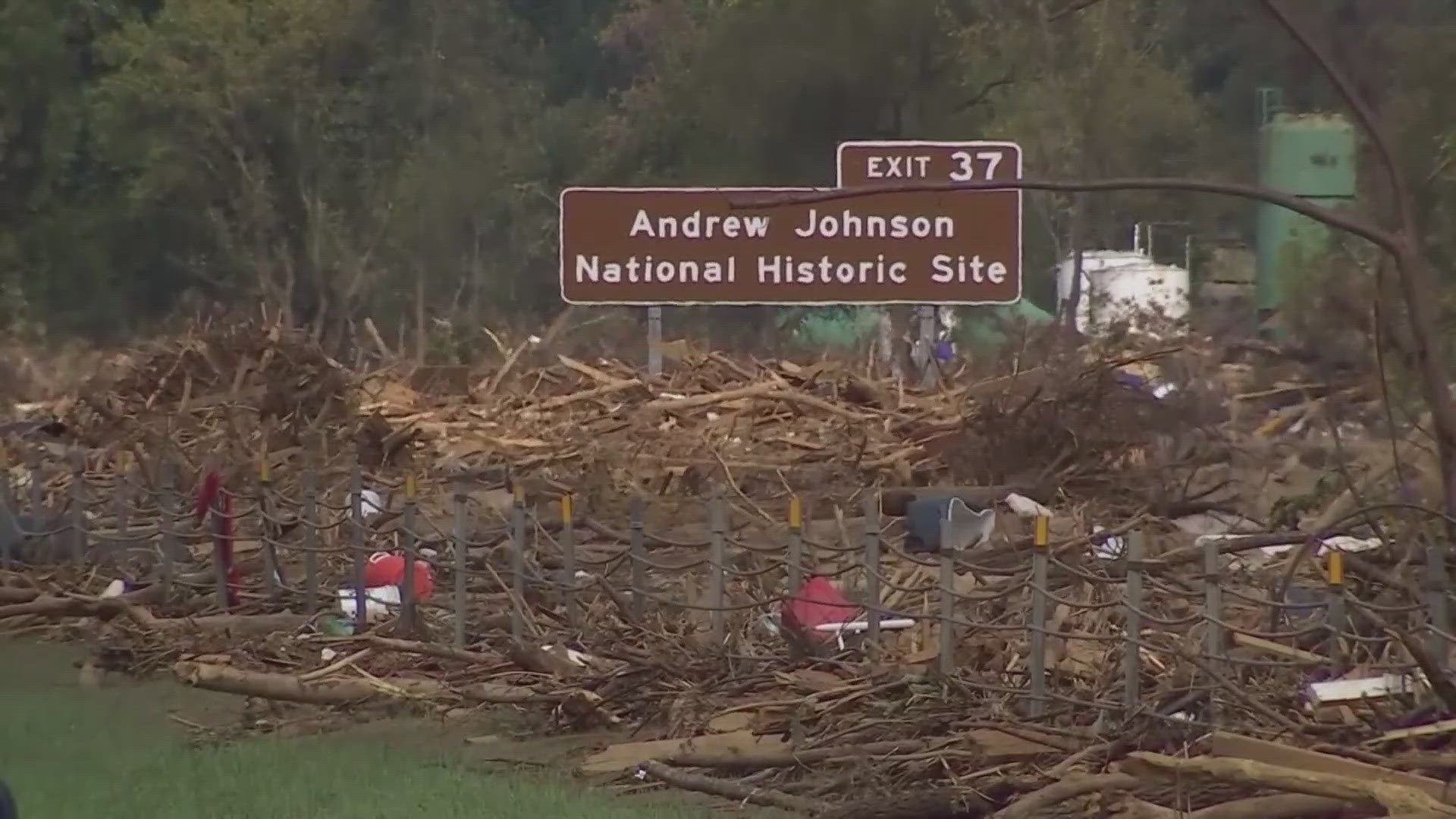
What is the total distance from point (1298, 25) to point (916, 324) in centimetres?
2041

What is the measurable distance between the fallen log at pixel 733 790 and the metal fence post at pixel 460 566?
11.9ft

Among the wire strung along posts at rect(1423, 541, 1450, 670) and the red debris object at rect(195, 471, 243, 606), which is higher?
the wire strung along posts at rect(1423, 541, 1450, 670)

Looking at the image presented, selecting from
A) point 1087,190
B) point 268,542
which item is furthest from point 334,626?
point 1087,190

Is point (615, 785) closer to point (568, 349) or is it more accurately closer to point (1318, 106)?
point (1318, 106)

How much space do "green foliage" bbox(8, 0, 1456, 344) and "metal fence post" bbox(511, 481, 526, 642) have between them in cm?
2354

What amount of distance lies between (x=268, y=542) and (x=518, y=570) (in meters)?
2.84

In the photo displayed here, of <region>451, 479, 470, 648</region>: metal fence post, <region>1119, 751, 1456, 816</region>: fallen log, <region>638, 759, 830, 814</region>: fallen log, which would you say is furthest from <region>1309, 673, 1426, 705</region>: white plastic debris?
<region>451, 479, 470, 648</region>: metal fence post

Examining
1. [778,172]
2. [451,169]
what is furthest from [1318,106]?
[451,169]

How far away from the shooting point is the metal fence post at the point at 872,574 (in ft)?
38.9

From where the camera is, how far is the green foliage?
133 feet

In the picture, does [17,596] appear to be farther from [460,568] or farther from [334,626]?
[460,568]

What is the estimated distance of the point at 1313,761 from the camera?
815 cm

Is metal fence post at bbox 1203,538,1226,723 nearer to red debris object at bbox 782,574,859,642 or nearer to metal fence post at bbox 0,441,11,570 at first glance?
red debris object at bbox 782,574,859,642

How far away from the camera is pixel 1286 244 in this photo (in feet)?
87.5
